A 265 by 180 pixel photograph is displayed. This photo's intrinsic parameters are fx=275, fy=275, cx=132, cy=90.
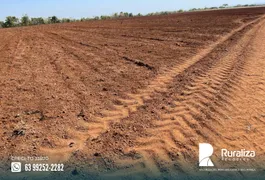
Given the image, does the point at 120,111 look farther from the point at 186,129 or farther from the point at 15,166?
the point at 15,166

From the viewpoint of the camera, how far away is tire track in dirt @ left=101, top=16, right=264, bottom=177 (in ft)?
11.8

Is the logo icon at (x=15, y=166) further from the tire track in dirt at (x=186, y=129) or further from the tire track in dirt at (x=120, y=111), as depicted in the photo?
the tire track in dirt at (x=186, y=129)

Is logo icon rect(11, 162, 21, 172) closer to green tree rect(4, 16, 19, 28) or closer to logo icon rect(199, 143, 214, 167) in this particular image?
logo icon rect(199, 143, 214, 167)

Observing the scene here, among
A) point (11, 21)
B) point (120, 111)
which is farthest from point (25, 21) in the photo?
point (120, 111)

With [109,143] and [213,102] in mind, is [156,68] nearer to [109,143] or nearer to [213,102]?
[213,102]

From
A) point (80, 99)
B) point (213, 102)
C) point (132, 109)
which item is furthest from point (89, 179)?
point (213, 102)

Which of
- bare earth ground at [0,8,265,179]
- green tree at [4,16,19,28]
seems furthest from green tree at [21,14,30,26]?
bare earth ground at [0,8,265,179]

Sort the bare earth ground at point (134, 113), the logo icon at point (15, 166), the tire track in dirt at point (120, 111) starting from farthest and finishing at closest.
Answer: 1. the tire track in dirt at point (120, 111)
2. the bare earth ground at point (134, 113)
3. the logo icon at point (15, 166)

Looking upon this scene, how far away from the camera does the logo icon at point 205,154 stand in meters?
3.57

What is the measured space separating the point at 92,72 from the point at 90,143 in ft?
13.3

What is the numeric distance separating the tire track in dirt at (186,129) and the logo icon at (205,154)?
10 centimetres

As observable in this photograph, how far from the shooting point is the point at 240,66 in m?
8.05

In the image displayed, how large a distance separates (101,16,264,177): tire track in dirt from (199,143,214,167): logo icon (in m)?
0.10

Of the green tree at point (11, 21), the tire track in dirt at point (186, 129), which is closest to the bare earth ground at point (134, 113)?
the tire track in dirt at point (186, 129)
